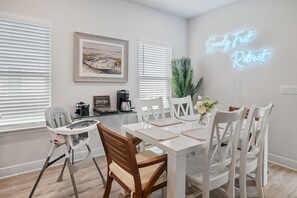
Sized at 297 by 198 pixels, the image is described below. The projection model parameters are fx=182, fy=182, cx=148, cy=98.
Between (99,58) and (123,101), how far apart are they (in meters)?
0.84

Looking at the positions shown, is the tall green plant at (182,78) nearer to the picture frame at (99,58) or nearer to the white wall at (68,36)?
the white wall at (68,36)

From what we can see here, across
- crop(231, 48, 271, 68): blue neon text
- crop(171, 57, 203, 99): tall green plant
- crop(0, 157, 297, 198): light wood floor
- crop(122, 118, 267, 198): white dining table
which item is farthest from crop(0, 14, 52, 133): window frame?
crop(231, 48, 271, 68): blue neon text

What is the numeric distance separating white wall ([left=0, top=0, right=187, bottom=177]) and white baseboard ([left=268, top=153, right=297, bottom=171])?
8.62 feet

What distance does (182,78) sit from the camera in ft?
12.8

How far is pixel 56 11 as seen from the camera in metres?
2.70

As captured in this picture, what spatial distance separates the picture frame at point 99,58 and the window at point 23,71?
0.43 m

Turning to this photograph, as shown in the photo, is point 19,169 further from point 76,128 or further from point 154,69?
point 154,69

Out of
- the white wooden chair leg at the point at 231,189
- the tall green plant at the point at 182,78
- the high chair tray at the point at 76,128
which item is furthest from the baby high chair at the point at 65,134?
the tall green plant at the point at 182,78

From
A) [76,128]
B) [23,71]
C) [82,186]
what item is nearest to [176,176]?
[76,128]

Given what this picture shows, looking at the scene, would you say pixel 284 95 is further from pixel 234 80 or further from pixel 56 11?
pixel 56 11

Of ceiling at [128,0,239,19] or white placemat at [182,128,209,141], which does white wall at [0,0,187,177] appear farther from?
white placemat at [182,128,209,141]

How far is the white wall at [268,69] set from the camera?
2799 millimetres

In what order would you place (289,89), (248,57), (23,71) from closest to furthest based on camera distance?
(23,71), (289,89), (248,57)

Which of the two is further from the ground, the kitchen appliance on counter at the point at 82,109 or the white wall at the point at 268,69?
the white wall at the point at 268,69
